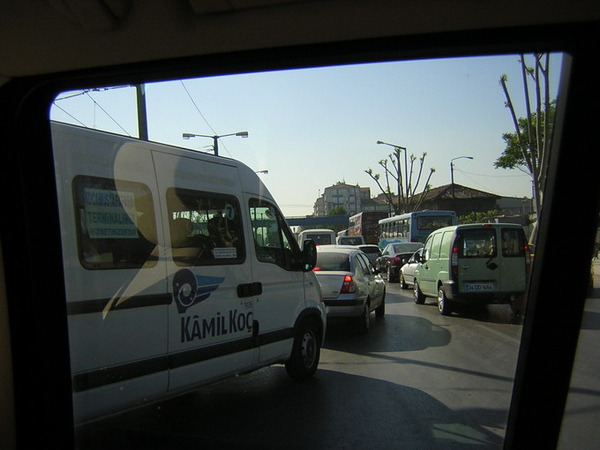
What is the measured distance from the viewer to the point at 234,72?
2891 millimetres

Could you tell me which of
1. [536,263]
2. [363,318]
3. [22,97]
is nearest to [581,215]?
[536,263]

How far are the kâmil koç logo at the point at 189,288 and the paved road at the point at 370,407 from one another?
995 mm

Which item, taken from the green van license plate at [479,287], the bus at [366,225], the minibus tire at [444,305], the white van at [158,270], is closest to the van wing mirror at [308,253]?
the white van at [158,270]

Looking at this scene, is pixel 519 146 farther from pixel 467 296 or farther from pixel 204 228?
→ pixel 467 296

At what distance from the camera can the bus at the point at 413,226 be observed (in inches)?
411

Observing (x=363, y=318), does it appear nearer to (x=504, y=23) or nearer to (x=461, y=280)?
(x=461, y=280)

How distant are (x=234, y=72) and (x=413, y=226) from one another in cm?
1122

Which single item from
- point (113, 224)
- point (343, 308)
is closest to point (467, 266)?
point (343, 308)

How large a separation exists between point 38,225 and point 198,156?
1.76 m

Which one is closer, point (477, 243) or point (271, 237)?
point (271, 237)

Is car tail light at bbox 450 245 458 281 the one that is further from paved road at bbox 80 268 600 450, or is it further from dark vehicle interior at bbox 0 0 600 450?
dark vehicle interior at bbox 0 0 600 450

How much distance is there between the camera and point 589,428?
3.77 metres

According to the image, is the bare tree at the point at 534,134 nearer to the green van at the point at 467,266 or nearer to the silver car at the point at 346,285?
the green van at the point at 467,266

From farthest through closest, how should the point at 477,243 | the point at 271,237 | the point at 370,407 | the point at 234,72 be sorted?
the point at 477,243
the point at 271,237
the point at 370,407
the point at 234,72
